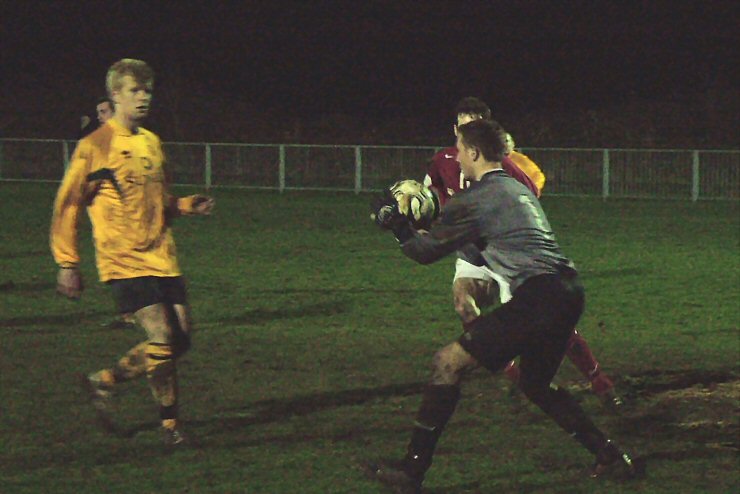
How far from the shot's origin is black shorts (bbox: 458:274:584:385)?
5895mm

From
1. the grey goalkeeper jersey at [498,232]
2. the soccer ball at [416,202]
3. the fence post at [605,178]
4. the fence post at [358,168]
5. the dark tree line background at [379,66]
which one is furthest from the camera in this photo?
the dark tree line background at [379,66]

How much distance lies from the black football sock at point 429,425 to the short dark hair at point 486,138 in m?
1.04

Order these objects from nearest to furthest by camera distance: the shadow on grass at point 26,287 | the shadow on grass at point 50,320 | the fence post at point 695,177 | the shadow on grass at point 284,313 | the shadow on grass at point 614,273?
the shadow on grass at point 50,320 < the shadow on grass at point 284,313 < the shadow on grass at point 26,287 < the shadow on grass at point 614,273 < the fence post at point 695,177

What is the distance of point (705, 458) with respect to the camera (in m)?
6.78

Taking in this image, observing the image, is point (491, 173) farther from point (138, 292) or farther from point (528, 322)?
point (138, 292)

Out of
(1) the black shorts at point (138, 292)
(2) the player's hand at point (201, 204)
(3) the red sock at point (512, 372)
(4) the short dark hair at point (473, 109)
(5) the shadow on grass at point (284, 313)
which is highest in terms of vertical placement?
(4) the short dark hair at point (473, 109)

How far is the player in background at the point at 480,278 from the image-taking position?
7.93 meters

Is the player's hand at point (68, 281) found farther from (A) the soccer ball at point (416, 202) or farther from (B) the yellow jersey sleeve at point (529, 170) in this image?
(B) the yellow jersey sleeve at point (529, 170)

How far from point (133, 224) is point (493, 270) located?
6.41 feet

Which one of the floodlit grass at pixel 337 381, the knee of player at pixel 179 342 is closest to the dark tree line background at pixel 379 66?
the floodlit grass at pixel 337 381

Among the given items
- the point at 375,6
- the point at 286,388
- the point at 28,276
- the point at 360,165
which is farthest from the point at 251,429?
the point at 375,6

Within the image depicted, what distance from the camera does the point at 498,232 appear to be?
588 cm

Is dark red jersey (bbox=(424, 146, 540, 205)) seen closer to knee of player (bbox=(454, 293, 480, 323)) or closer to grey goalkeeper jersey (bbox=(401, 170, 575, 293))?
knee of player (bbox=(454, 293, 480, 323))

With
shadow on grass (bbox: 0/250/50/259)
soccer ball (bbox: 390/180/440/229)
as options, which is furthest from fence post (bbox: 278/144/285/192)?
soccer ball (bbox: 390/180/440/229)
